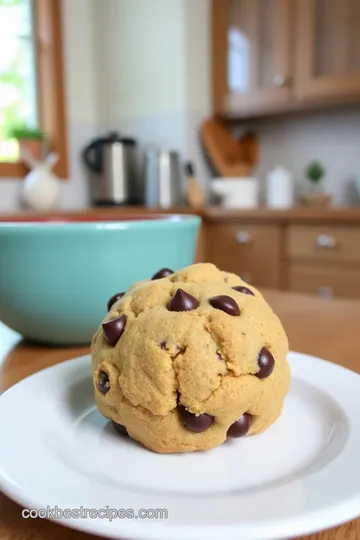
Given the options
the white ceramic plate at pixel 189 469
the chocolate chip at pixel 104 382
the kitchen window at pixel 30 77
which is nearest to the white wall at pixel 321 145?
the kitchen window at pixel 30 77

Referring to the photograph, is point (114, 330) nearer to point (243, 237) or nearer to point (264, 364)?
point (264, 364)

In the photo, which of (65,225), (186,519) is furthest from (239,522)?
(65,225)

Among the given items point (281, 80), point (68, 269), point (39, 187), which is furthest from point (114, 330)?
point (281, 80)

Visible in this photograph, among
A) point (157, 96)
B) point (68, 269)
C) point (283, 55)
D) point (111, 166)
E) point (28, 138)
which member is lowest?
point (68, 269)

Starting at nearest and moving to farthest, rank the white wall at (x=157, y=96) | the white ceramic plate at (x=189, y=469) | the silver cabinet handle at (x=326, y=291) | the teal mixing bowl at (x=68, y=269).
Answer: the white ceramic plate at (x=189, y=469) < the teal mixing bowl at (x=68, y=269) < the silver cabinet handle at (x=326, y=291) < the white wall at (x=157, y=96)

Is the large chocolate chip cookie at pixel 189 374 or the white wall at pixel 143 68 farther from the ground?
the white wall at pixel 143 68

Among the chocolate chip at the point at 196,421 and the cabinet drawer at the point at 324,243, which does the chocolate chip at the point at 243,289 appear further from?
the cabinet drawer at the point at 324,243
